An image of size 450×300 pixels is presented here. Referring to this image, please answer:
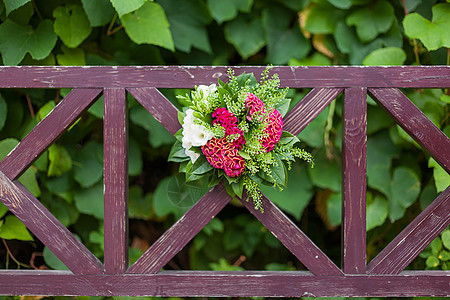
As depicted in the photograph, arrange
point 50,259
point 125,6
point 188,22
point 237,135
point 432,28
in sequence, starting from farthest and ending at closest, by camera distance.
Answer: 1. point 188,22
2. point 50,259
3. point 432,28
4. point 125,6
5. point 237,135

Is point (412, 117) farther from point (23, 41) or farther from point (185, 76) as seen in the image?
point (23, 41)

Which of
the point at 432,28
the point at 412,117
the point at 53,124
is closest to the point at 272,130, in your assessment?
the point at 412,117

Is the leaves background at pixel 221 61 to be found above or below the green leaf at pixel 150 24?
below

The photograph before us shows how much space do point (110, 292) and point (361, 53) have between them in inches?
37.5

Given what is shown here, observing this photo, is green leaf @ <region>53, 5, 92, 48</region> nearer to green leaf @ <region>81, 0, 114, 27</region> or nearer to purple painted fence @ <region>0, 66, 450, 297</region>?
green leaf @ <region>81, 0, 114, 27</region>

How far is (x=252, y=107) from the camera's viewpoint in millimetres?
813

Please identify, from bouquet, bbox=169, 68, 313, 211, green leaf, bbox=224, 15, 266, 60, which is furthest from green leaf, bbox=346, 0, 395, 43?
bouquet, bbox=169, 68, 313, 211

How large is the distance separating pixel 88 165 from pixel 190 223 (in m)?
0.54

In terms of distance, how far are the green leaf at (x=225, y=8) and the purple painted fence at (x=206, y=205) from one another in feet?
1.48

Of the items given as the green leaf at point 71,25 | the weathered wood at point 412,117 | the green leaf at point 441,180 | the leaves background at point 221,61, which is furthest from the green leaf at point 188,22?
the green leaf at point 441,180

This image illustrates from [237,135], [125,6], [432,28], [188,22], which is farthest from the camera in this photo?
[188,22]

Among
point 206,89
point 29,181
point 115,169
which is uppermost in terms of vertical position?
point 206,89

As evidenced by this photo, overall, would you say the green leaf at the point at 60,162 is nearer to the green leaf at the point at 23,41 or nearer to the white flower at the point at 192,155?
the green leaf at the point at 23,41

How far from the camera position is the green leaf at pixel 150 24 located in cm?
114
